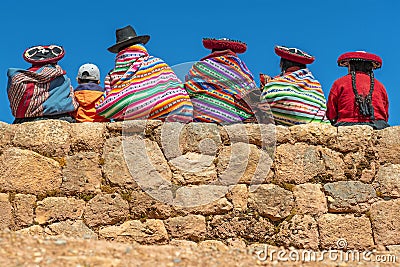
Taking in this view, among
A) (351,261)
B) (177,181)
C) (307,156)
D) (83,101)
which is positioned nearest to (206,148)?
(177,181)

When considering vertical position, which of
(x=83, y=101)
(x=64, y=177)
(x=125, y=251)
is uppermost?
(x=83, y=101)

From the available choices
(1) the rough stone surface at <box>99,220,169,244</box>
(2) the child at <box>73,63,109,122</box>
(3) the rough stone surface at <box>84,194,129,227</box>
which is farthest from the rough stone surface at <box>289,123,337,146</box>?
(2) the child at <box>73,63,109,122</box>

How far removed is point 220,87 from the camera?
7.99m

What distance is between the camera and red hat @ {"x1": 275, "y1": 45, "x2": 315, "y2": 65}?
27.5 ft

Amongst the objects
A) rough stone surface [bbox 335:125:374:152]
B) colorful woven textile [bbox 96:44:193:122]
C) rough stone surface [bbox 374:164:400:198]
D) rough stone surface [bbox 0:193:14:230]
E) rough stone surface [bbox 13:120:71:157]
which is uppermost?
colorful woven textile [bbox 96:44:193:122]

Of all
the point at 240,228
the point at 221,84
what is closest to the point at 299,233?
the point at 240,228

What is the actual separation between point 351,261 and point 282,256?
62 cm

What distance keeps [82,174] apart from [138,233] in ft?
2.65

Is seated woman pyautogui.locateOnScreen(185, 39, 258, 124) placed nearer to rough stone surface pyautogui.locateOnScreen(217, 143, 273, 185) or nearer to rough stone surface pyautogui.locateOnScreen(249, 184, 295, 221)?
rough stone surface pyautogui.locateOnScreen(217, 143, 273, 185)

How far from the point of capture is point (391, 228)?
744 centimetres

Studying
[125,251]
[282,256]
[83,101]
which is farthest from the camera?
[83,101]

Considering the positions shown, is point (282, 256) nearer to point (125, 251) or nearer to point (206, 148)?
point (125, 251)

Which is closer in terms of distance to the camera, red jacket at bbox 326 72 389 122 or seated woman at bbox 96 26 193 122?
seated woman at bbox 96 26 193 122

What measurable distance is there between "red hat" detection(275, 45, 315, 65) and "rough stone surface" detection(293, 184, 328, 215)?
1.61 metres
